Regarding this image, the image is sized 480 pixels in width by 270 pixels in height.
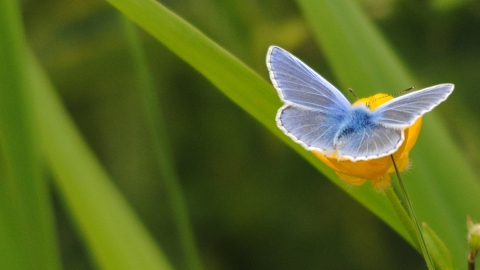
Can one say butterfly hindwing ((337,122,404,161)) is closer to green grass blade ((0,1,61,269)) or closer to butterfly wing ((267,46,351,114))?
butterfly wing ((267,46,351,114))

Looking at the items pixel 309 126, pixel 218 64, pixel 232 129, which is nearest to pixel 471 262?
pixel 309 126

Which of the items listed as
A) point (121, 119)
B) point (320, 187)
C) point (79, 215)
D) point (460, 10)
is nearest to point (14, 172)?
point (79, 215)

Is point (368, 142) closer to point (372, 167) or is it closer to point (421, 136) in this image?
point (372, 167)

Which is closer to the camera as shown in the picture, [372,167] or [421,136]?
[372,167]

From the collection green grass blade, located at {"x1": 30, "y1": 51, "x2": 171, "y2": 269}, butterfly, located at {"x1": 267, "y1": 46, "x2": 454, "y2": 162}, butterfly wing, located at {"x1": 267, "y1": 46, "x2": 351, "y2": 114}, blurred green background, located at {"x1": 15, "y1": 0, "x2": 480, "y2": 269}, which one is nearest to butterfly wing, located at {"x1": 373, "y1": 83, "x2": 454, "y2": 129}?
butterfly, located at {"x1": 267, "y1": 46, "x2": 454, "y2": 162}

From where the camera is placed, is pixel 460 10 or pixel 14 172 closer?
pixel 14 172

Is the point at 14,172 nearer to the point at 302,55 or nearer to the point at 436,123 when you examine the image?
the point at 436,123

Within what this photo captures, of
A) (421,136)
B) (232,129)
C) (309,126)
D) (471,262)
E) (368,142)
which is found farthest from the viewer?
(232,129)

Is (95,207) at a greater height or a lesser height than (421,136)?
greater
